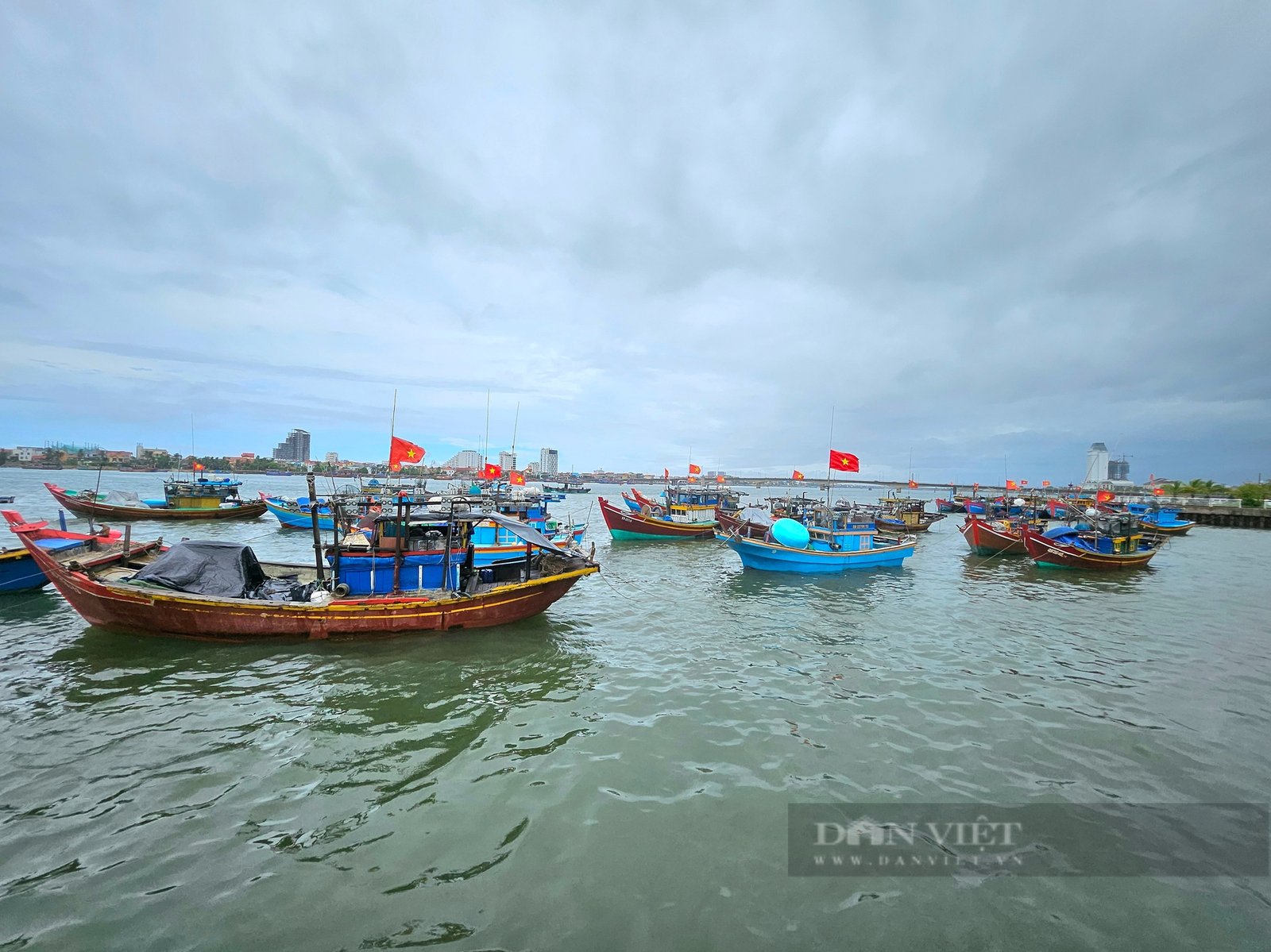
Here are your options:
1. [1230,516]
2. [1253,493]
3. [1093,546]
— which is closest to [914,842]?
[1093,546]

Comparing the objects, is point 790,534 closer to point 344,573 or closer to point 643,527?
point 643,527

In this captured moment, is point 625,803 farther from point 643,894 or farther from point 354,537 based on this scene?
point 354,537

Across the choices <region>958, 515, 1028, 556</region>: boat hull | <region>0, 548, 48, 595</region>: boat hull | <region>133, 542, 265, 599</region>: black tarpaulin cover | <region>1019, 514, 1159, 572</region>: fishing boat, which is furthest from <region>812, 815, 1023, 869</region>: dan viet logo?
<region>958, 515, 1028, 556</region>: boat hull

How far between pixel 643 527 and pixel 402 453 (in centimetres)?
1580

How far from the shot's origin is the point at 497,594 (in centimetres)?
1241

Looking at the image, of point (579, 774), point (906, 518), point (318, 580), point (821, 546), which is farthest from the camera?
point (906, 518)

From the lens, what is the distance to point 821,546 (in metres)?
23.2

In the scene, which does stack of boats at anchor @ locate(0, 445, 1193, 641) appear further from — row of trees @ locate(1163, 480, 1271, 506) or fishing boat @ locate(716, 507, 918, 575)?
row of trees @ locate(1163, 480, 1271, 506)

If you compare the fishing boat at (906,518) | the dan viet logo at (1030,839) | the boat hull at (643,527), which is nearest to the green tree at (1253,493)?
the fishing boat at (906,518)

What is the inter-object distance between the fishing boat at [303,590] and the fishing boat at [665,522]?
63.7ft

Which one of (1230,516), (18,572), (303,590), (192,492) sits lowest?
(18,572)

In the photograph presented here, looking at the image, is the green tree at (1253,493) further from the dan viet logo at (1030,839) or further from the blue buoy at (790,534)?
the dan viet logo at (1030,839)

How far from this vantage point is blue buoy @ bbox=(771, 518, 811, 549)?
2120 centimetres

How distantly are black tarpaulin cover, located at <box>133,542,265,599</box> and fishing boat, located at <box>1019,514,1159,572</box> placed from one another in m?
31.0
